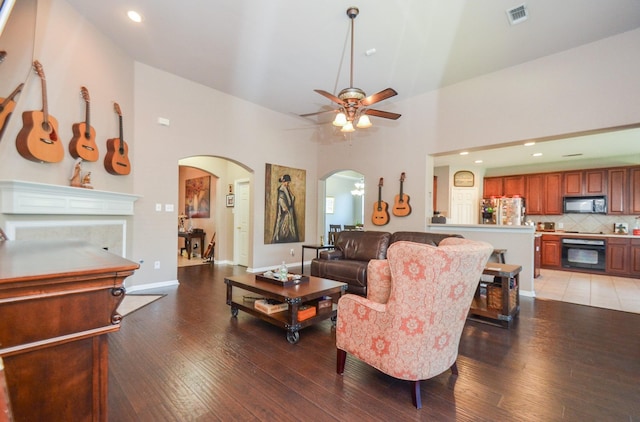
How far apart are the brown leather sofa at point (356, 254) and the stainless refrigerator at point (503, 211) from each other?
164 inches

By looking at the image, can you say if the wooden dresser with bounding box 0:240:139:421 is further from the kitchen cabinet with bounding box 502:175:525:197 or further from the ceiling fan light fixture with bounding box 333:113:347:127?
the kitchen cabinet with bounding box 502:175:525:197

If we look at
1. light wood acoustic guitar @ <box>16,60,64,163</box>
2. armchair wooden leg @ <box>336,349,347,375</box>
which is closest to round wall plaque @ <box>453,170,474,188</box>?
armchair wooden leg @ <box>336,349,347,375</box>

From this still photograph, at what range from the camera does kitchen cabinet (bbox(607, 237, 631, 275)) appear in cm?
589

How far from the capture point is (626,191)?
6367 millimetres

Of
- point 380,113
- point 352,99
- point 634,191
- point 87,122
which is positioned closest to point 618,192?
point 634,191

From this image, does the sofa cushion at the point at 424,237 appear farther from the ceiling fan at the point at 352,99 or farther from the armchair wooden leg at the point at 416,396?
the armchair wooden leg at the point at 416,396

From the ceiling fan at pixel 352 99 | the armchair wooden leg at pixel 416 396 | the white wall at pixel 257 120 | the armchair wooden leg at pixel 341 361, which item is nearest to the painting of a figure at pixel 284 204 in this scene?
the white wall at pixel 257 120

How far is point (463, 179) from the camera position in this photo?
26.9 feet

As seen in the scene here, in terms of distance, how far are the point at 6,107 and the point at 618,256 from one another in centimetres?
993

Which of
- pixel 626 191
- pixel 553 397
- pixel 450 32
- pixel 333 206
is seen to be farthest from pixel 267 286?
pixel 626 191

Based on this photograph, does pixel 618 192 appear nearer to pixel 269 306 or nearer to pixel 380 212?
Result: pixel 380 212

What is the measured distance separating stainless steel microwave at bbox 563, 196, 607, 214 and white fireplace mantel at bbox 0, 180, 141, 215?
9.31 meters

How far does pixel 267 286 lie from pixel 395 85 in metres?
3.97

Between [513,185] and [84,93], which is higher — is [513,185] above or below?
below
